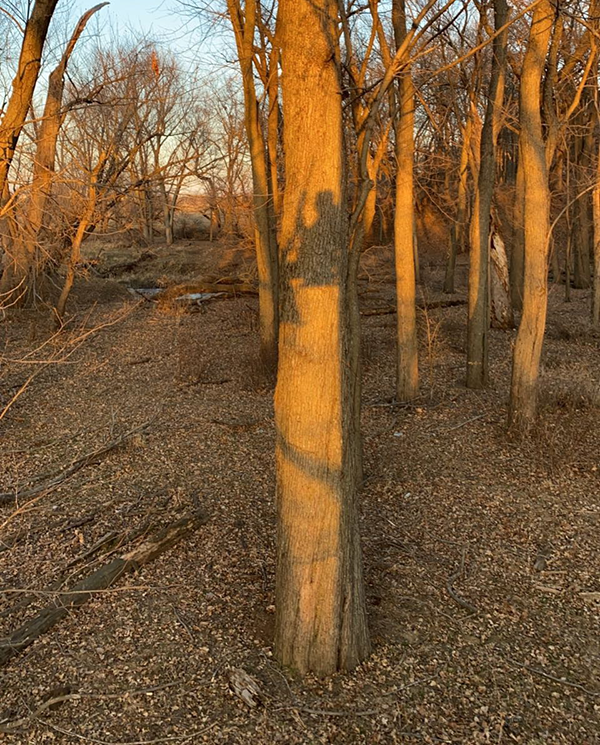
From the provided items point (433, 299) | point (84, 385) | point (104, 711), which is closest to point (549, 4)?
point (104, 711)

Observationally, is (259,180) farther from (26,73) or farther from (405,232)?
(26,73)

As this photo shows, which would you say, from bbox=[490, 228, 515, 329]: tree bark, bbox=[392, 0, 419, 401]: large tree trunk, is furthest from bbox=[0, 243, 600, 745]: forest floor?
bbox=[490, 228, 515, 329]: tree bark

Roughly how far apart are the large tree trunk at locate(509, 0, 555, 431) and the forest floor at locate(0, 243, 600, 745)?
54 centimetres

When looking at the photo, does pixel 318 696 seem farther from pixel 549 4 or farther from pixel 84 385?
pixel 84 385

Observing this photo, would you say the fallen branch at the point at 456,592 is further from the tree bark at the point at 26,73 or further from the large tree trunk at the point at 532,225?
the tree bark at the point at 26,73

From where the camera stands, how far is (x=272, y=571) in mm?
5109

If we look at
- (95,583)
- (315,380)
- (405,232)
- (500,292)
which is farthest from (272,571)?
(500,292)

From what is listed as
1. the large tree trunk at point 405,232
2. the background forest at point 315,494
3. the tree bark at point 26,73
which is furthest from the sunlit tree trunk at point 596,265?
the tree bark at point 26,73

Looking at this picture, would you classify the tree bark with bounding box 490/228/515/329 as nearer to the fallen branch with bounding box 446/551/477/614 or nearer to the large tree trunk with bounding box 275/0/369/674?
the fallen branch with bounding box 446/551/477/614

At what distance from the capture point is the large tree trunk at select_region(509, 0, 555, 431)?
730 cm

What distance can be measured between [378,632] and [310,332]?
2.17 m

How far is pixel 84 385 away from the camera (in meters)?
11.3

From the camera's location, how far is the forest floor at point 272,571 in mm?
3635

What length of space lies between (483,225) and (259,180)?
14.0ft
